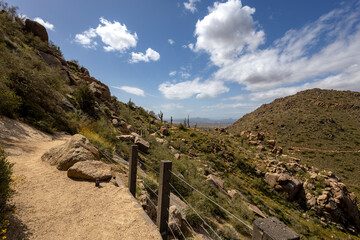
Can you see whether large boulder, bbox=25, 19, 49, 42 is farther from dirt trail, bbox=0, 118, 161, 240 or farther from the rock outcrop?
the rock outcrop

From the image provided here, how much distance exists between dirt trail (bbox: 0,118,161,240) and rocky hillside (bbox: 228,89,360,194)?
3928cm

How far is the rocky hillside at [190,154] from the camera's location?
1023cm

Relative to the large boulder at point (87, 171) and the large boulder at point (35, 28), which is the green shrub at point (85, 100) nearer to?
the large boulder at point (87, 171)

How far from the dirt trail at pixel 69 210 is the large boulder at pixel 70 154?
0.98ft

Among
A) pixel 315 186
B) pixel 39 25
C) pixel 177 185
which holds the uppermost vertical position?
pixel 39 25

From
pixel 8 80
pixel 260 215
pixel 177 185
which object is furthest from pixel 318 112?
pixel 8 80

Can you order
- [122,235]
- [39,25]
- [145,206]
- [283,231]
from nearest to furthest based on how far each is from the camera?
[283,231] → [122,235] → [145,206] → [39,25]

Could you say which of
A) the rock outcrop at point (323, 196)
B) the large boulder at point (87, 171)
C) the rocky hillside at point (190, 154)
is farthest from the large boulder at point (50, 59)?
the rock outcrop at point (323, 196)

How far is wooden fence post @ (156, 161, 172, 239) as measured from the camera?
3.65m

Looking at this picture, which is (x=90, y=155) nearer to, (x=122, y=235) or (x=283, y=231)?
(x=122, y=235)

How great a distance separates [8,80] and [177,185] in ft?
41.1

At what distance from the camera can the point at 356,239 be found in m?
17.3

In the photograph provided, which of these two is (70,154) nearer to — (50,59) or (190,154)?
(190,154)

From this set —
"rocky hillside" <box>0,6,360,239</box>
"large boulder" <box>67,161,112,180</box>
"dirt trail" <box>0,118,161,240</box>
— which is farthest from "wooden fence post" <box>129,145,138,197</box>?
"large boulder" <box>67,161,112,180</box>
